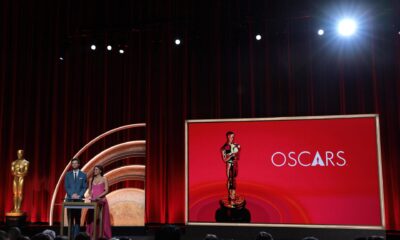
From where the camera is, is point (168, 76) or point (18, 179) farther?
point (168, 76)

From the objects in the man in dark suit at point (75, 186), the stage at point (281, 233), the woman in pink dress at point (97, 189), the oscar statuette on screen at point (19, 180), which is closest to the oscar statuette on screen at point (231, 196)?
the stage at point (281, 233)

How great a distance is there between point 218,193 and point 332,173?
5.85 ft

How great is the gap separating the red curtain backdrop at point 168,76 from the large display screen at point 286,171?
825 millimetres

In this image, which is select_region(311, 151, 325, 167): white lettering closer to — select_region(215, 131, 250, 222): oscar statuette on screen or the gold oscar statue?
select_region(215, 131, 250, 222): oscar statuette on screen

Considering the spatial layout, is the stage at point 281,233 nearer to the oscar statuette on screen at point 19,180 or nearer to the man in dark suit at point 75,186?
the man in dark suit at point 75,186

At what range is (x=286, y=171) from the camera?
6.91 m

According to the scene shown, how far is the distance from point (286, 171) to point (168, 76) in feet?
9.21

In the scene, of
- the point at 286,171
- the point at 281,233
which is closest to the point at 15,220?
the point at 281,233

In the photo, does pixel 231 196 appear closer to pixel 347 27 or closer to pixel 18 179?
pixel 347 27

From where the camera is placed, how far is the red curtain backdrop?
24.6 ft

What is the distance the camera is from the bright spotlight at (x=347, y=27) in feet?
24.7

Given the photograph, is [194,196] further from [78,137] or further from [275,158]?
[78,137]

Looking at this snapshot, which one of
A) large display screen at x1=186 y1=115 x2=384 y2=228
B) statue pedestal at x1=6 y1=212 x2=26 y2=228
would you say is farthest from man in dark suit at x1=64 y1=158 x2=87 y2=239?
statue pedestal at x1=6 y1=212 x2=26 y2=228

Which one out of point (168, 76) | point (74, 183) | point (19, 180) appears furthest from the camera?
point (168, 76)
